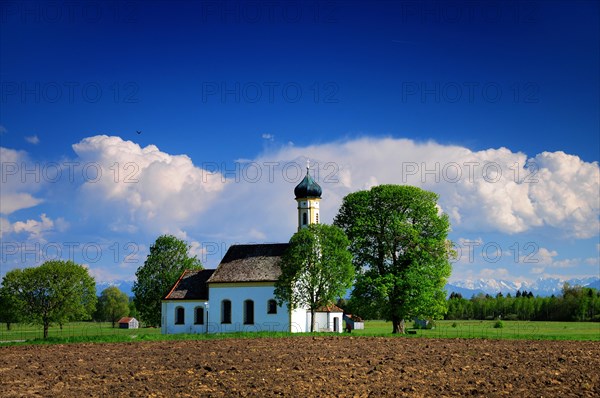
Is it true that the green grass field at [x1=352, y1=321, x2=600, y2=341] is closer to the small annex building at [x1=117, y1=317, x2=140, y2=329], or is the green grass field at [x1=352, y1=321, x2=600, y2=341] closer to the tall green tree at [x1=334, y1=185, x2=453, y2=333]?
the tall green tree at [x1=334, y1=185, x2=453, y2=333]

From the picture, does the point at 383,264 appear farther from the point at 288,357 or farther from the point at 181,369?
the point at 181,369

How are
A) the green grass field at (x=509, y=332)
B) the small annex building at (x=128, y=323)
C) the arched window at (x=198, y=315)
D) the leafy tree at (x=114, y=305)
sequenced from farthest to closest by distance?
the leafy tree at (x=114, y=305) → the small annex building at (x=128, y=323) → the arched window at (x=198, y=315) → the green grass field at (x=509, y=332)

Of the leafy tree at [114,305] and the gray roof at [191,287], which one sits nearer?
the gray roof at [191,287]

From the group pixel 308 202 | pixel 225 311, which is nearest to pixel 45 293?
pixel 225 311

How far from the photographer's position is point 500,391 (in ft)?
69.1

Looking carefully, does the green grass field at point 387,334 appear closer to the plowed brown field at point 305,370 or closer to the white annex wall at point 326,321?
the white annex wall at point 326,321

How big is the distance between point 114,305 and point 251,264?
86.9 metres

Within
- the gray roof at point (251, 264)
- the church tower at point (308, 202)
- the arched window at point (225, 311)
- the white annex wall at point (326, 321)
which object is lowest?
the white annex wall at point (326, 321)

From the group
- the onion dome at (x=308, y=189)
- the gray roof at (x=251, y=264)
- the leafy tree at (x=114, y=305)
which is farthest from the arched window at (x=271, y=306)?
the leafy tree at (x=114, y=305)

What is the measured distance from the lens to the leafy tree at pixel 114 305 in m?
138

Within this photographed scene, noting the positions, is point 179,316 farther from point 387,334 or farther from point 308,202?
point 387,334

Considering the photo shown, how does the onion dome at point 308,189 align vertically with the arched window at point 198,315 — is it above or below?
above

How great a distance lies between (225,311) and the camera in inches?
2311

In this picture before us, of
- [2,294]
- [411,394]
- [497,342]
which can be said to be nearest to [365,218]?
[497,342]
